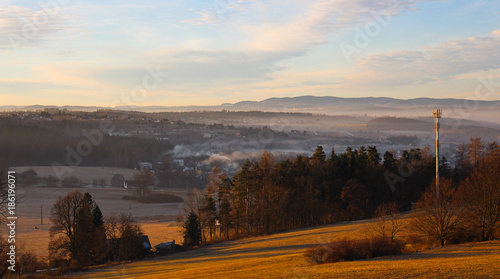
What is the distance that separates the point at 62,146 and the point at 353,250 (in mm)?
119748

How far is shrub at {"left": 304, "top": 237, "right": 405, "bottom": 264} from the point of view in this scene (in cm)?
2033

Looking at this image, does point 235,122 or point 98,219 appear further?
point 235,122

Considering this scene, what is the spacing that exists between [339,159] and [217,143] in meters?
99.3

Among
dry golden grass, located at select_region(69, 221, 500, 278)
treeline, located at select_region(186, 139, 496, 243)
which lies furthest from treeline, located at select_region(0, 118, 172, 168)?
dry golden grass, located at select_region(69, 221, 500, 278)

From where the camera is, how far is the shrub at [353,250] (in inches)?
800

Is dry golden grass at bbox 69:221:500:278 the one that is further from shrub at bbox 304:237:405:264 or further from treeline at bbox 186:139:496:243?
treeline at bbox 186:139:496:243

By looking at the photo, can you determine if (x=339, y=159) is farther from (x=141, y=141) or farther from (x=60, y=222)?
(x=141, y=141)

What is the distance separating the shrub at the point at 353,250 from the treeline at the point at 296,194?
64.0 ft

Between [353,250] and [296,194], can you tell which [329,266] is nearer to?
[353,250]

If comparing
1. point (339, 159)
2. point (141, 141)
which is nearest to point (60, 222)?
point (339, 159)

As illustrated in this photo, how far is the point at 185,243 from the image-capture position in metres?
38.3

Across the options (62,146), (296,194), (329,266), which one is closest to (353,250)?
(329,266)

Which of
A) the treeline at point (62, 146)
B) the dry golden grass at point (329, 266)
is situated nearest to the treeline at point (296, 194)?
the dry golden grass at point (329, 266)

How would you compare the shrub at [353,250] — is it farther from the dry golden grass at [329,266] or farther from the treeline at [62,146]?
the treeline at [62,146]
